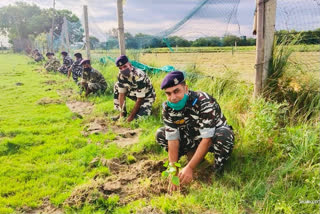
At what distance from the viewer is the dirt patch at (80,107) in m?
5.88

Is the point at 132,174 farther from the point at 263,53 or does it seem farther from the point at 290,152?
the point at 263,53

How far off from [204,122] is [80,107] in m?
4.65

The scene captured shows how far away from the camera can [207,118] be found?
2.44 metres

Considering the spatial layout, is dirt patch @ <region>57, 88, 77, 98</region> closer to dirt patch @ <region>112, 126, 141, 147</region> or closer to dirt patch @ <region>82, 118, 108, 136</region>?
dirt patch @ <region>82, 118, 108, 136</region>

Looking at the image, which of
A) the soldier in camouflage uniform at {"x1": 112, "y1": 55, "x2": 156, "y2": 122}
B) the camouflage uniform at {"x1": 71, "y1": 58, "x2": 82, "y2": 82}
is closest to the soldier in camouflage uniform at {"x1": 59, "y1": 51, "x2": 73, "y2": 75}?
the camouflage uniform at {"x1": 71, "y1": 58, "x2": 82, "y2": 82}

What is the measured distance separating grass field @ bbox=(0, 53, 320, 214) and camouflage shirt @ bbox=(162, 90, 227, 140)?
48cm

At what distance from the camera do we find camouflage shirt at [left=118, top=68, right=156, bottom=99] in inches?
185

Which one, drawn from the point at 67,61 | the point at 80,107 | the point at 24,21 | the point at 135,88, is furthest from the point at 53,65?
the point at 24,21

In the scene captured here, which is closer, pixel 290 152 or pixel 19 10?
pixel 290 152

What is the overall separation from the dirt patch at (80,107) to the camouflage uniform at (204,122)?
11.7 feet

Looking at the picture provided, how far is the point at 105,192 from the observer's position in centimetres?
260

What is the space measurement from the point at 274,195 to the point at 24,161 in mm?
3184

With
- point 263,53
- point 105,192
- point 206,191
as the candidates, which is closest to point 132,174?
point 105,192

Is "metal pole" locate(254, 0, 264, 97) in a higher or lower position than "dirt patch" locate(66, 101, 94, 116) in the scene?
higher
